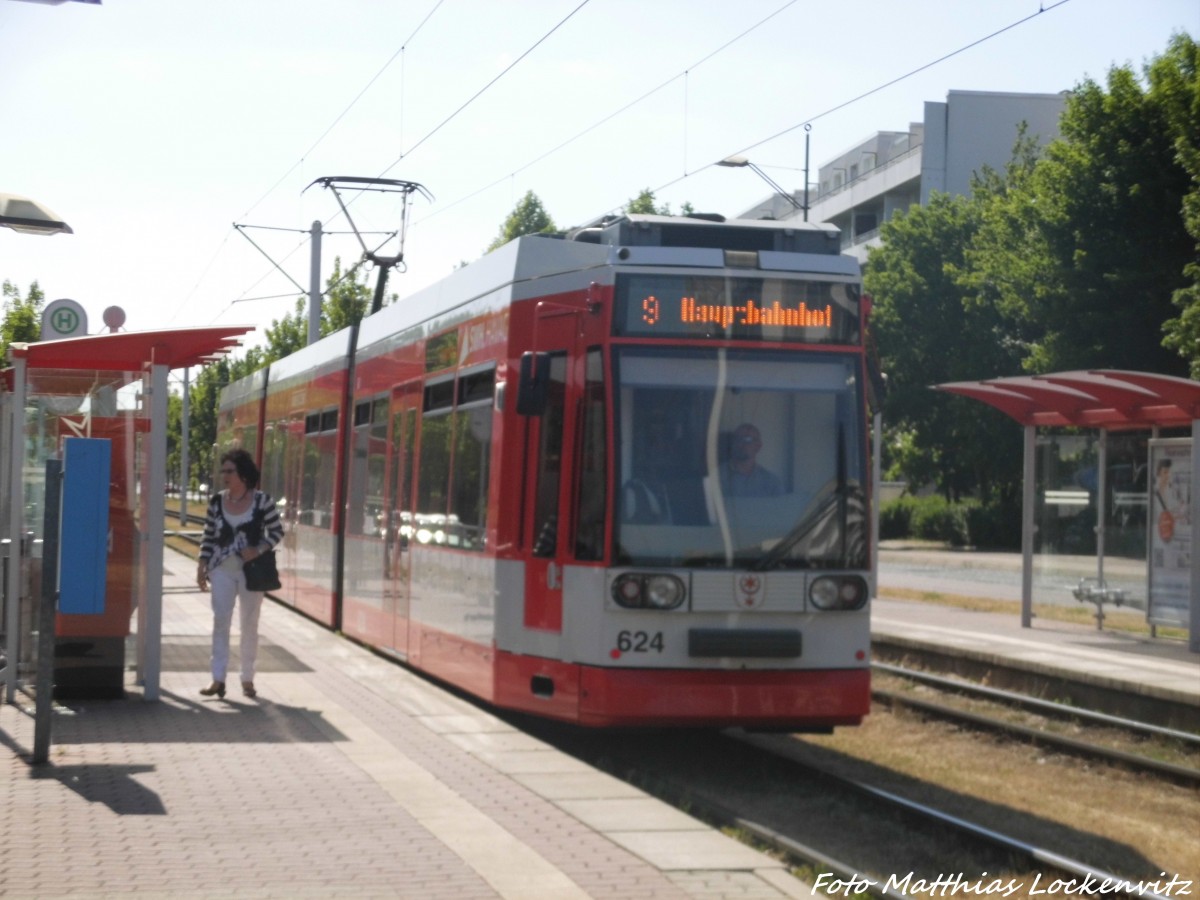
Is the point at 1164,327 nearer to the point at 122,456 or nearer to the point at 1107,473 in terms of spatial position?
the point at 1107,473

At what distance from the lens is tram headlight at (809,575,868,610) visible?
10.0 metres

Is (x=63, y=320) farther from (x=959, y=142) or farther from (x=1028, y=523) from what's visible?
(x=959, y=142)

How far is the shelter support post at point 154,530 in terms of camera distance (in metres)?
11.6

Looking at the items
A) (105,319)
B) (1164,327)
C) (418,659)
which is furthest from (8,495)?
(1164,327)

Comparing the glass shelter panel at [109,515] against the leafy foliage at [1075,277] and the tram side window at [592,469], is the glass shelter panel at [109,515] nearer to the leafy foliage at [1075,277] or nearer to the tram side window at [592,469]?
the tram side window at [592,469]

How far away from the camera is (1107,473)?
Answer: 19547mm

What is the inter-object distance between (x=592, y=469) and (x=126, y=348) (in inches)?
142

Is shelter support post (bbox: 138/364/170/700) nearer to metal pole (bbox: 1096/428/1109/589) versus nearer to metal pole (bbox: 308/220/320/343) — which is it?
metal pole (bbox: 1096/428/1109/589)

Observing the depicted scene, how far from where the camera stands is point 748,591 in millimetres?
9844

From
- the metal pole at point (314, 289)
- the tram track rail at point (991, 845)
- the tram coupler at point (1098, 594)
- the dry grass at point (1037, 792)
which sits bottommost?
the dry grass at point (1037, 792)

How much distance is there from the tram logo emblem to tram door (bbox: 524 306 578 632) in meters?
1.08

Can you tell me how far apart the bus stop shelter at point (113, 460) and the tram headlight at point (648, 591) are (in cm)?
348

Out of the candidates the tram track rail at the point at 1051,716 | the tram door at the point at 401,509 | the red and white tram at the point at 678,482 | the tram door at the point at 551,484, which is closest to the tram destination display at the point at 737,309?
the red and white tram at the point at 678,482

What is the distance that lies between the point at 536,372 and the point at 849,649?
2484 mm
